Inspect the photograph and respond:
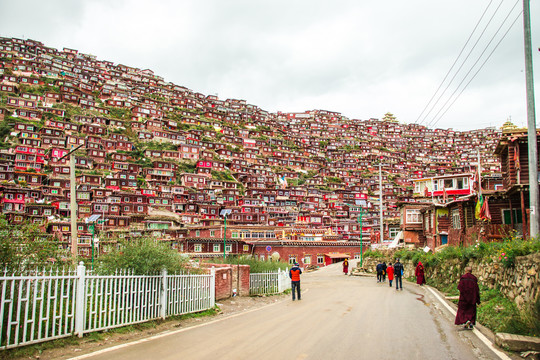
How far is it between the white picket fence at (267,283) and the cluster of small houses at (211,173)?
1384cm

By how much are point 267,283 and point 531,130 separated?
497 inches

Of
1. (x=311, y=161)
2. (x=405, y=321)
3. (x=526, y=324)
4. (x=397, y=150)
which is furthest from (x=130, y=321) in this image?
(x=397, y=150)

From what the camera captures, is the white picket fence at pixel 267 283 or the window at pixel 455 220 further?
the window at pixel 455 220

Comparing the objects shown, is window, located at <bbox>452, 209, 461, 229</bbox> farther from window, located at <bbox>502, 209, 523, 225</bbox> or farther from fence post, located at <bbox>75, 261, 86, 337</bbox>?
fence post, located at <bbox>75, 261, 86, 337</bbox>

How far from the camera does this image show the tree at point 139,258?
1039cm

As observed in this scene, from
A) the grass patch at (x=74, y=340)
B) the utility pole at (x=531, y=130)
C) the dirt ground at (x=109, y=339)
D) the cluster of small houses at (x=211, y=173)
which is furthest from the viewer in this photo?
the cluster of small houses at (x=211, y=173)

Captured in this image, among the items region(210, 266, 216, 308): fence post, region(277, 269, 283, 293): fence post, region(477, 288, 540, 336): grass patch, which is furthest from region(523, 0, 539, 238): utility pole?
region(277, 269, 283, 293): fence post

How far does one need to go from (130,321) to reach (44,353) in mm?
2427

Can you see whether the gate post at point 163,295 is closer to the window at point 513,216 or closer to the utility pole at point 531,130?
the utility pole at point 531,130

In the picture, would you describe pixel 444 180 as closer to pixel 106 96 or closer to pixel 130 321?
pixel 130 321

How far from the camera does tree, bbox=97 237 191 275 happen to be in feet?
34.1

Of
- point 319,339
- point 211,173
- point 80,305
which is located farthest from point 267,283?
point 211,173

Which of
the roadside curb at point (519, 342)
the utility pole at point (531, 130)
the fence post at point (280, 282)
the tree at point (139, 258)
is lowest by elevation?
the fence post at point (280, 282)

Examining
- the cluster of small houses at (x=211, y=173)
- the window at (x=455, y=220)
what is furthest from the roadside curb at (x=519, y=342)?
the window at (x=455, y=220)
